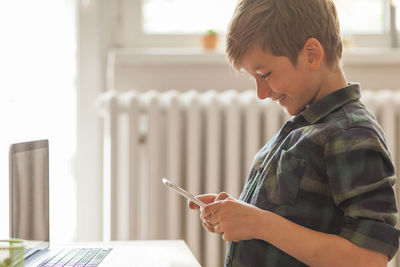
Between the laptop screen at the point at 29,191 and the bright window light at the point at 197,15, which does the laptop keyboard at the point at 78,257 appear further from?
the bright window light at the point at 197,15

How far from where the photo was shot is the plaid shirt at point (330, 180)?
717 mm

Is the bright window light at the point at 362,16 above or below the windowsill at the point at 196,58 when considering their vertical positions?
above

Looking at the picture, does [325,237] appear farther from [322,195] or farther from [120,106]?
[120,106]

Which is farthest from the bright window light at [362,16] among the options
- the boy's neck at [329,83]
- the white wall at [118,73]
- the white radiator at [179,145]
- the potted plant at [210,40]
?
the boy's neck at [329,83]

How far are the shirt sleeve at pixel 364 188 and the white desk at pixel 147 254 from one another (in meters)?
0.28

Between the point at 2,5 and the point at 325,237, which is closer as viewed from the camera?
the point at 325,237

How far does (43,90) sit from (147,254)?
907mm

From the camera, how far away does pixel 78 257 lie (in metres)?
0.92

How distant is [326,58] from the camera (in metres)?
0.84

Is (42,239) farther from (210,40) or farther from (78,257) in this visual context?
(210,40)

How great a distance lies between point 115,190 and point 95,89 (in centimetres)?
41

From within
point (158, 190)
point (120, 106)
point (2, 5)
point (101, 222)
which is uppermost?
point (2, 5)

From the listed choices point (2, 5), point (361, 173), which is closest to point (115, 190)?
point (2, 5)

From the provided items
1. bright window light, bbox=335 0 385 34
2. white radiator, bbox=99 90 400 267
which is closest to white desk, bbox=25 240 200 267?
white radiator, bbox=99 90 400 267
